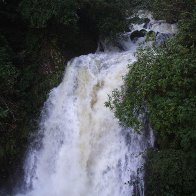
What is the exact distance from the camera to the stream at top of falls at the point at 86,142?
339 inches

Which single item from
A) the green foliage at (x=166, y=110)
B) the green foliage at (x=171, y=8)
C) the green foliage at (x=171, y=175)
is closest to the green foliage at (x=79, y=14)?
the green foliage at (x=171, y=8)

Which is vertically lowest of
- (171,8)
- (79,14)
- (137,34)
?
(137,34)

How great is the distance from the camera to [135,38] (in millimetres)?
13109

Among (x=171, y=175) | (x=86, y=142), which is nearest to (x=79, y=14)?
(x=86, y=142)

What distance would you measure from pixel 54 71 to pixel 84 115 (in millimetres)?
1863

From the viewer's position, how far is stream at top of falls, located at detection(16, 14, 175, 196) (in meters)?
8.62

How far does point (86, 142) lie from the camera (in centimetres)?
945

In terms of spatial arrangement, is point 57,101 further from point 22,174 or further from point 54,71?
point 22,174

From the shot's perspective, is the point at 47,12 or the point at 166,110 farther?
the point at 47,12

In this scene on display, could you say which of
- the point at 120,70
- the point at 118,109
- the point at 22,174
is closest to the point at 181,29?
the point at 120,70

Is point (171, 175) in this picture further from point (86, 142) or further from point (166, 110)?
point (86, 142)

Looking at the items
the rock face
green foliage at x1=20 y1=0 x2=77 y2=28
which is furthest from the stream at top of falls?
the rock face

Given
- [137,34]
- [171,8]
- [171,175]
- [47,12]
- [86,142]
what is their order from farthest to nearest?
[137,34]
[171,8]
[47,12]
[86,142]
[171,175]

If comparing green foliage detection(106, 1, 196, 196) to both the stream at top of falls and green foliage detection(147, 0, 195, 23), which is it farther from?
green foliage detection(147, 0, 195, 23)
